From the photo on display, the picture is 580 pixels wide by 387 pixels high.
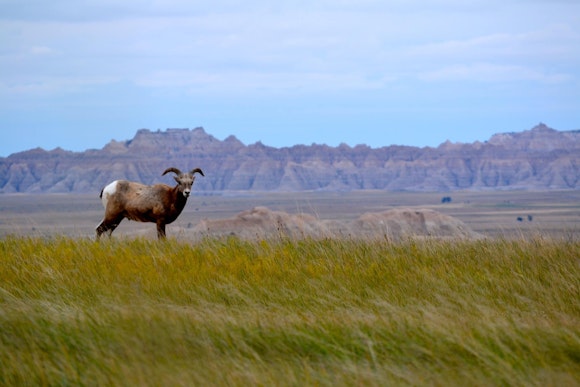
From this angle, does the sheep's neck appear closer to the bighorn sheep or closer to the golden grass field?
the bighorn sheep

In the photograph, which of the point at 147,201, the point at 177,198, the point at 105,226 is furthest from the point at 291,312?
the point at 105,226

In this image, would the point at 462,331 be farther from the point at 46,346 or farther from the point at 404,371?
the point at 46,346

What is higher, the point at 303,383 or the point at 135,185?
the point at 135,185

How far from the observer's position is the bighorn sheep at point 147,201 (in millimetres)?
14555

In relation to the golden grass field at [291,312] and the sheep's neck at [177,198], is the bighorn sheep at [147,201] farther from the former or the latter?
the golden grass field at [291,312]

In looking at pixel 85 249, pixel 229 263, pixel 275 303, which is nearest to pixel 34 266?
pixel 85 249

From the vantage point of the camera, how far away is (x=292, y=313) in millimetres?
9227

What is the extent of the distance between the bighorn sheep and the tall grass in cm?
154

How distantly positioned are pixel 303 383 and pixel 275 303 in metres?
2.79

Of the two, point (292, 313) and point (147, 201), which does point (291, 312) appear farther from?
point (147, 201)

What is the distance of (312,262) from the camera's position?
11555 mm

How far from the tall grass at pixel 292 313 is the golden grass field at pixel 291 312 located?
2 centimetres

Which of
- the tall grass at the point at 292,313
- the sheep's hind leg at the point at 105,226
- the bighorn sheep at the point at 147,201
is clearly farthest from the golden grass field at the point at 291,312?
the sheep's hind leg at the point at 105,226

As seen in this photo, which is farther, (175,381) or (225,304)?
(225,304)
